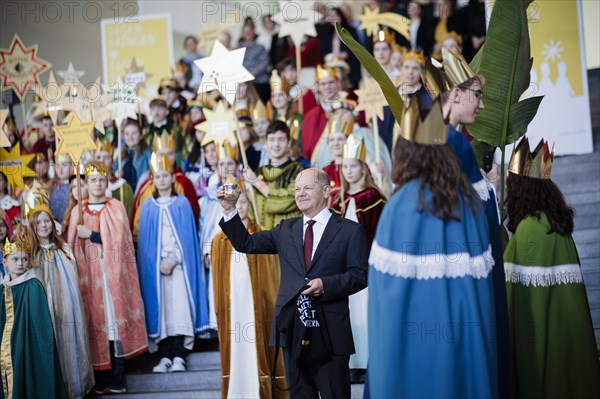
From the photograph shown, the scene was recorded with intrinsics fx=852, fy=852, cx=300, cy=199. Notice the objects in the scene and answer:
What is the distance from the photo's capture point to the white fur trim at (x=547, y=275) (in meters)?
5.34

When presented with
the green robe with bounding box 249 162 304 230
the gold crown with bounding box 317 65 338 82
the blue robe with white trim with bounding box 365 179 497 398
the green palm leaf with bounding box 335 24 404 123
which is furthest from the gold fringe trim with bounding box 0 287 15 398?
the gold crown with bounding box 317 65 338 82

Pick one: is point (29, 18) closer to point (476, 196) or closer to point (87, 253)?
point (87, 253)

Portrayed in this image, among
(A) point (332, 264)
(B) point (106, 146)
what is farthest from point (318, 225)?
(B) point (106, 146)

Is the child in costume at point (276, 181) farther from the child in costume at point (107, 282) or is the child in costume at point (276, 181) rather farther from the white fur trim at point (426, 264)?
the white fur trim at point (426, 264)

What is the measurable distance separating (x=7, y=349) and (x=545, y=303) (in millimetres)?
4033

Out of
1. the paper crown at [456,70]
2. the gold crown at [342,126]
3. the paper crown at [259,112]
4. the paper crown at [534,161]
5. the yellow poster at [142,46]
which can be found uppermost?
the yellow poster at [142,46]

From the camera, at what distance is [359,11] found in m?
13.8

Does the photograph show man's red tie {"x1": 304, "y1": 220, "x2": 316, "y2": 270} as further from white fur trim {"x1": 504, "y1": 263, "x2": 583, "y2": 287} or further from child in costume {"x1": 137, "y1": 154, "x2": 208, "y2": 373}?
child in costume {"x1": 137, "y1": 154, "x2": 208, "y2": 373}

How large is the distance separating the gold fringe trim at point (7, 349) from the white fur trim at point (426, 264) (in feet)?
12.2

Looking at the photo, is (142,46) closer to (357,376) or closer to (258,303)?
(258,303)

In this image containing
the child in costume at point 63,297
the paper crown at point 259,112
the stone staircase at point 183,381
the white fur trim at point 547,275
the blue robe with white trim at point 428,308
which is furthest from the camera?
the paper crown at point 259,112

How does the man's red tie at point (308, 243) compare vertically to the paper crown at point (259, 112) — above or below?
below

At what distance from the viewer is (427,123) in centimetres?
410

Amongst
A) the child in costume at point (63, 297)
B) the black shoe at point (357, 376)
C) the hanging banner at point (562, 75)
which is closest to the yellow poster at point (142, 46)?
the hanging banner at point (562, 75)
